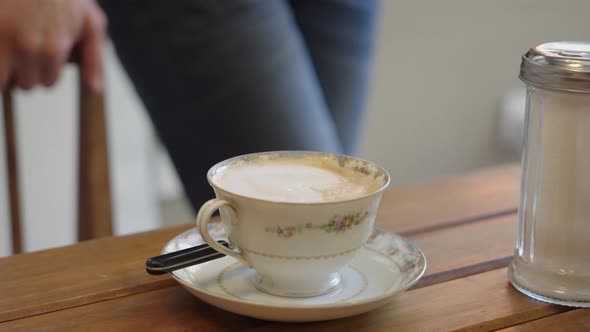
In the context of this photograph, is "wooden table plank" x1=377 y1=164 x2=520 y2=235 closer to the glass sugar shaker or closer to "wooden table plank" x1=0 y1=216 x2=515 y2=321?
"wooden table plank" x1=0 y1=216 x2=515 y2=321

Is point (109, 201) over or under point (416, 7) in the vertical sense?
under

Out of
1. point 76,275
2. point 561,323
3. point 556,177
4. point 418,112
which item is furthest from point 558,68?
point 418,112

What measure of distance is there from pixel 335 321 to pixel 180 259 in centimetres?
13

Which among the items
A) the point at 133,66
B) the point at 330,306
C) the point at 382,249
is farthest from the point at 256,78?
the point at 330,306

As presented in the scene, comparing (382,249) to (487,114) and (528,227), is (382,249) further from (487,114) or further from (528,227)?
(487,114)

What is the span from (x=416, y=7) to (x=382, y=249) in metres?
1.42

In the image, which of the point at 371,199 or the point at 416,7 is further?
the point at 416,7

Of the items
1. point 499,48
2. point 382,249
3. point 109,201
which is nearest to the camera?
point 382,249

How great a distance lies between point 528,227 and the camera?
63 cm

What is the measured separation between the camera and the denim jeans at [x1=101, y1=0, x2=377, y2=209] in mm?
1047

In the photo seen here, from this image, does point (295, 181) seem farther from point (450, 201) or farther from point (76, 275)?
point (450, 201)

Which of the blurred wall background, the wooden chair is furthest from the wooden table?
the blurred wall background

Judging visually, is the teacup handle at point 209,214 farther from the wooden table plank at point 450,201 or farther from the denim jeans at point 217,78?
the denim jeans at point 217,78

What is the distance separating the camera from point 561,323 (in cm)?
58
